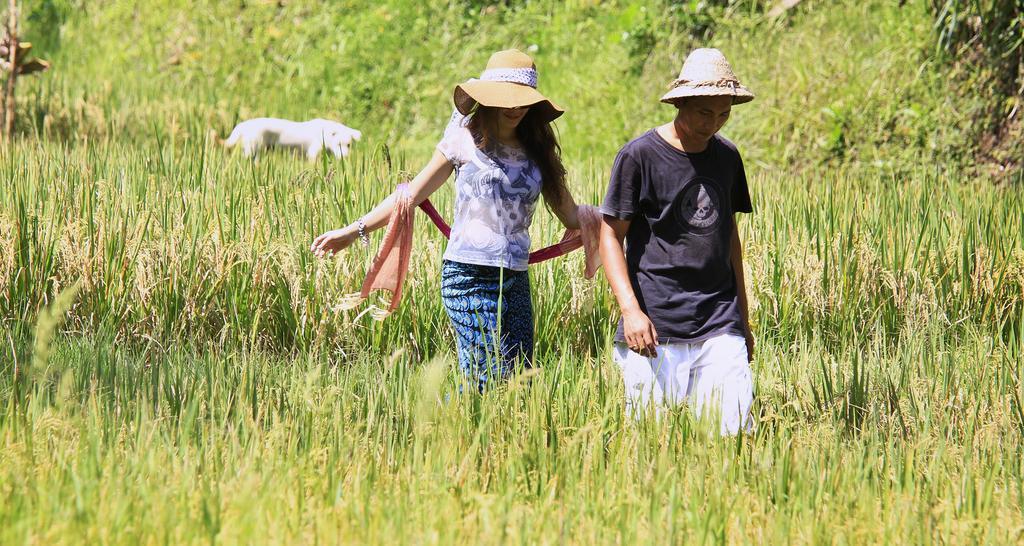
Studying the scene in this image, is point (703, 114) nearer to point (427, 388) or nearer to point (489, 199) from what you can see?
point (489, 199)

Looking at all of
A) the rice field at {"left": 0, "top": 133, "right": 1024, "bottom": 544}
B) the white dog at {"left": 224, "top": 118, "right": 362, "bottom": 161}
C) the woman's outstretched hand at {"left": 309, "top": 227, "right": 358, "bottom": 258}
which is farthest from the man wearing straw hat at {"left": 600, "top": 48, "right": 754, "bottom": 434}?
the white dog at {"left": 224, "top": 118, "right": 362, "bottom": 161}

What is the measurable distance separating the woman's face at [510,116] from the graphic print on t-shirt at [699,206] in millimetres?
483

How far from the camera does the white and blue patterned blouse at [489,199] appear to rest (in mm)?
2936

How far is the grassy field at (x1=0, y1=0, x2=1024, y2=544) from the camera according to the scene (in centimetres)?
225

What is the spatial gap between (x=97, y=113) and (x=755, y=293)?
540 centimetres

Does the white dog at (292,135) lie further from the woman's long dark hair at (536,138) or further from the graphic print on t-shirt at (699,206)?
the graphic print on t-shirt at (699,206)

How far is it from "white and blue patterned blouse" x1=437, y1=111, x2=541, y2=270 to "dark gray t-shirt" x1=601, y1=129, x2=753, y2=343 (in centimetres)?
26

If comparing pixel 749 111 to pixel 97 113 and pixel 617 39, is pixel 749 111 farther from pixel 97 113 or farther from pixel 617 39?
pixel 97 113

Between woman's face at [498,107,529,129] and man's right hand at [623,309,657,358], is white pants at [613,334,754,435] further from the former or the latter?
woman's face at [498,107,529,129]

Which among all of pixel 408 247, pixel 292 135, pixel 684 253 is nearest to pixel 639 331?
pixel 684 253

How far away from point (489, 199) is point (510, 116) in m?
0.23

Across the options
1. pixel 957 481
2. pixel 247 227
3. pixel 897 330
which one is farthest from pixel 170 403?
pixel 897 330

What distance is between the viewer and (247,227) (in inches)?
163

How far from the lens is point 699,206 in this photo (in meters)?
2.81
